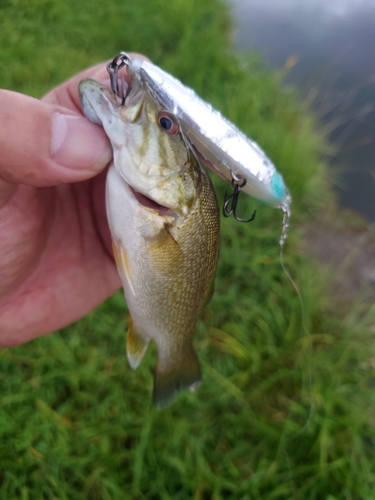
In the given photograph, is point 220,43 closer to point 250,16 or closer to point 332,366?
point 250,16

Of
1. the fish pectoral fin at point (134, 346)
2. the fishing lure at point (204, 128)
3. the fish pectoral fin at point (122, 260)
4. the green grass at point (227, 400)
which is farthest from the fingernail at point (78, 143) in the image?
the green grass at point (227, 400)

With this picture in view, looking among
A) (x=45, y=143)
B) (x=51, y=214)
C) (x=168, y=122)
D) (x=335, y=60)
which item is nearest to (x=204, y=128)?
(x=168, y=122)

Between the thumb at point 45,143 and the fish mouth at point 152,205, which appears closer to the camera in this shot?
the thumb at point 45,143

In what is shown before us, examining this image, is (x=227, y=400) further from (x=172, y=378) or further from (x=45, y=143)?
(x=45, y=143)

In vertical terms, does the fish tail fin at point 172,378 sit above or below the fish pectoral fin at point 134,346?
below

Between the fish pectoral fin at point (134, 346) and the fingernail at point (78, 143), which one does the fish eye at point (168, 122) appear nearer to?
the fingernail at point (78, 143)

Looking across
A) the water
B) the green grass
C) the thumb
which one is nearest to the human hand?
the thumb

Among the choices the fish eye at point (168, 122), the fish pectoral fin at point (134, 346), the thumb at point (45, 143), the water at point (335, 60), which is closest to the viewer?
the thumb at point (45, 143)

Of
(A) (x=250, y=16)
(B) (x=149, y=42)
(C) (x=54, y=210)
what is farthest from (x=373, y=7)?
(C) (x=54, y=210)
